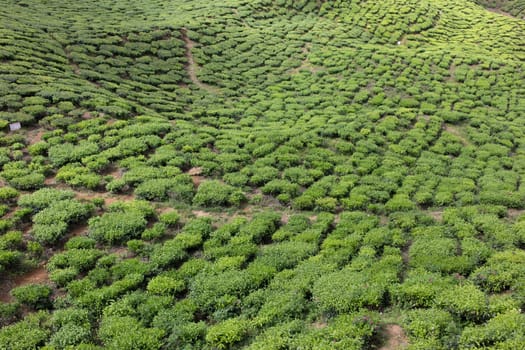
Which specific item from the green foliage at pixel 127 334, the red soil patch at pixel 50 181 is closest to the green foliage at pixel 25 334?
the green foliage at pixel 127 334

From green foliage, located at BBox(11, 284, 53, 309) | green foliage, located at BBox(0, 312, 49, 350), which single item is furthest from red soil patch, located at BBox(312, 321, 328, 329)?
green foliage, located at BBox(11, 284, 53, 309)

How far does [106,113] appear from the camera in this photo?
22.6 meters

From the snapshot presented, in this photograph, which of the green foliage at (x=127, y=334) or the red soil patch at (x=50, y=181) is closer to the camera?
the green foliage at (x=127, y=334)

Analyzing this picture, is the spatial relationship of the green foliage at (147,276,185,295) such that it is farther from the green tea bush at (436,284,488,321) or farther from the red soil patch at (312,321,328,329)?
the green tea bush at (436,284,488,321)

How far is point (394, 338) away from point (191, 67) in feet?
97.0

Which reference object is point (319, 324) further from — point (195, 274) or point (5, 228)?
point (5, 228)

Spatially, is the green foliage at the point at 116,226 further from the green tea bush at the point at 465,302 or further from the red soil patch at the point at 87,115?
the green tea bush at the point at 465,302

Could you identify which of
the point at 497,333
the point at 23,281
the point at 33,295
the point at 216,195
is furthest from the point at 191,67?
the point at 497,333

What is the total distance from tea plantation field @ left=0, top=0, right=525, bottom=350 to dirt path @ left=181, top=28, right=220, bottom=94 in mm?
180

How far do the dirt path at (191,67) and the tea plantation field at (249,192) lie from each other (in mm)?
180

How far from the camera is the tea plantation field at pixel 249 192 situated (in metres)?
10.9

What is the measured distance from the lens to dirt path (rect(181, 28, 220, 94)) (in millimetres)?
31652

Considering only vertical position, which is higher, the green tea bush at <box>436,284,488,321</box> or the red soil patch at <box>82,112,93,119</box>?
the green tea bush at <box>436,284,488,321</box>

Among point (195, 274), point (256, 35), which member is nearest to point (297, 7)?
point (256, 35)
